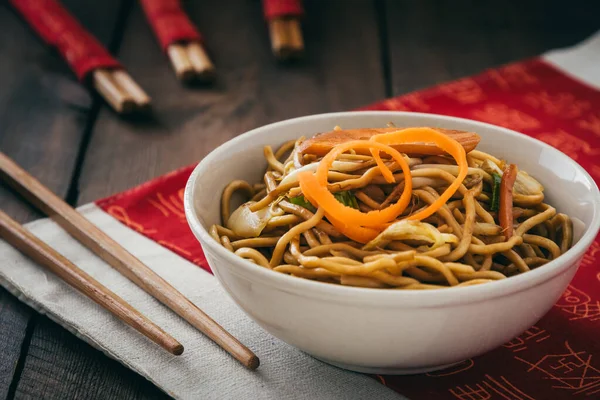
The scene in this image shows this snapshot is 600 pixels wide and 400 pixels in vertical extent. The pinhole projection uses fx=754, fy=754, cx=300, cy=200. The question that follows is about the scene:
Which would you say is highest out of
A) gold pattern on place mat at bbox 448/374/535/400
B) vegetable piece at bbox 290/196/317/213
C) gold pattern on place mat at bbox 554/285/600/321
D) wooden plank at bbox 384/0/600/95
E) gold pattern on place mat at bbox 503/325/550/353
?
vegetable piece at bbox 290/196/317/213

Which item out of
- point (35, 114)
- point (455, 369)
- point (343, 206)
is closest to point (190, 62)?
point (35, 114)

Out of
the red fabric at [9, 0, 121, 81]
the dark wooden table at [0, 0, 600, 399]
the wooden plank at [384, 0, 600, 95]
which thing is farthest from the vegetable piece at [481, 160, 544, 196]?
the red fabric at [9, 0, 121, 81]

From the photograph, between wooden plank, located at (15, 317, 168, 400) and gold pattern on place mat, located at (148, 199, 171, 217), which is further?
gold pattern on place mat, located at (148, 199, 171, 217)

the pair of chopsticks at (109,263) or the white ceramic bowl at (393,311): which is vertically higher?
the white ceramic bowl at (393,311)

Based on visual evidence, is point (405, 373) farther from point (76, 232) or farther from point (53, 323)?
point (76, 232)

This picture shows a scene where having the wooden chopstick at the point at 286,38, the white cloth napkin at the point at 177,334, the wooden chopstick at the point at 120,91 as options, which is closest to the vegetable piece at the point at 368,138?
the white cloth napkin at the point at 177,334

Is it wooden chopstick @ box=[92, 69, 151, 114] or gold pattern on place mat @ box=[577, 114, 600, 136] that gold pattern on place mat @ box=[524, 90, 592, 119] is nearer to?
gold pattern on place mat @ box=[577, 114, 600, 136]

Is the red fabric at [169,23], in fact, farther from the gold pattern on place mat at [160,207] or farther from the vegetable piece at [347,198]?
the vegetable piece at [347,198]
